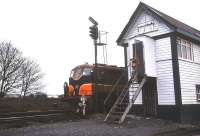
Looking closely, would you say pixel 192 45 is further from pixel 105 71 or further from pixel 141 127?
pixel 141 127

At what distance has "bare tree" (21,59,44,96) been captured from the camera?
56.8 metres

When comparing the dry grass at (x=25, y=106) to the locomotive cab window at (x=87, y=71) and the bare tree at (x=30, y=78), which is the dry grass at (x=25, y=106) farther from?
the bare tree at (x=30, y=78)

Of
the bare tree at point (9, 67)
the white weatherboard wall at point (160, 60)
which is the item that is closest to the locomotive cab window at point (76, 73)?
the white weatherboard wall at point (160, 60)

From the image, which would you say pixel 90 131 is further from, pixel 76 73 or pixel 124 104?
pixel 76 73

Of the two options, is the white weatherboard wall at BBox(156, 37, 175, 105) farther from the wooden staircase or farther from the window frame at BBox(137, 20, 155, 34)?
the wooden staircase

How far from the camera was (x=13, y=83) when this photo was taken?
52812mm

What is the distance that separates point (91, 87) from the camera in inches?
777

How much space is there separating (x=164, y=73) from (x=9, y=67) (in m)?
40.2

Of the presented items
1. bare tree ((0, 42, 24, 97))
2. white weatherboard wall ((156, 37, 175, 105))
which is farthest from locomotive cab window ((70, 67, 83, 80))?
bare tree ((0, 42, 24, 97))

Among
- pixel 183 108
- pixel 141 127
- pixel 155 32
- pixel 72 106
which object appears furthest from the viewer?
pixel 72 106

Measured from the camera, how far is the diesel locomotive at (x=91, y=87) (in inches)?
759

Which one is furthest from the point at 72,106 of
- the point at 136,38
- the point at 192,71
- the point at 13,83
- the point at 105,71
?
the point at 13,83

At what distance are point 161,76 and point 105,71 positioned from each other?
5363 mm

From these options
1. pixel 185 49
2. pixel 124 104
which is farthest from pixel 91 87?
pixel 185 49
